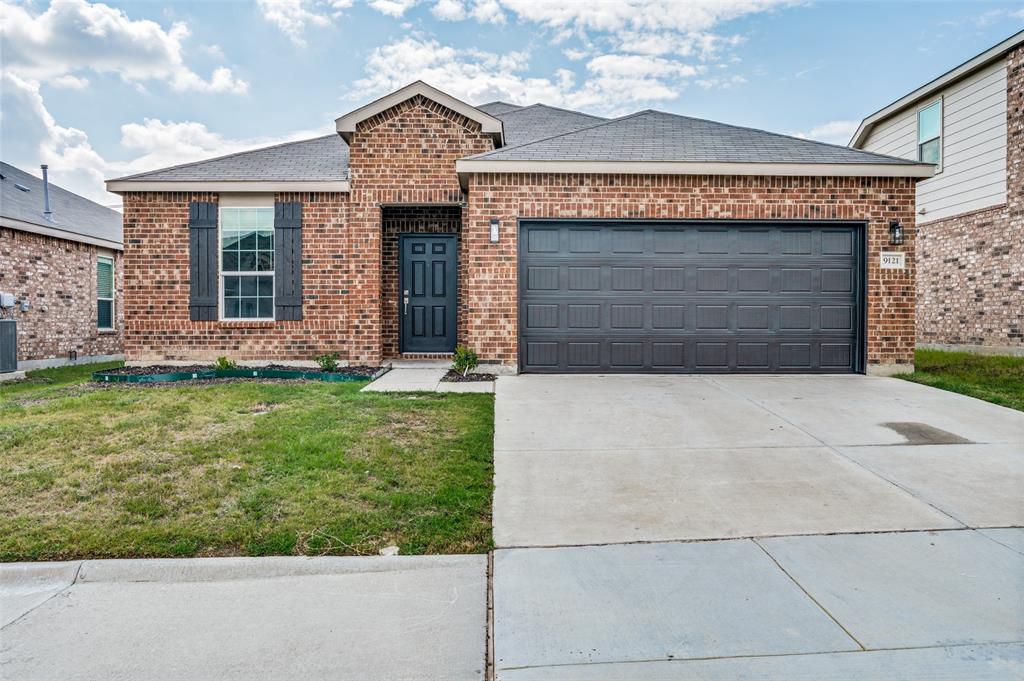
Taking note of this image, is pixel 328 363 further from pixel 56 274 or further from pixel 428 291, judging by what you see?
pixel 56 274

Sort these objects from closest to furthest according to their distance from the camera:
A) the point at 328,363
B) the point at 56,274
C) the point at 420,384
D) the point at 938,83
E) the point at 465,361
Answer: the point at 420,384
the point at 465,361
the point at 328,363
the point at 56,274
the point at 938,83

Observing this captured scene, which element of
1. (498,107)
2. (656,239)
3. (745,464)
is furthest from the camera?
(498,107)

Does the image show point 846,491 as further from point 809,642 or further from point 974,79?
point 974,79

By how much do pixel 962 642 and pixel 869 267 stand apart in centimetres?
811

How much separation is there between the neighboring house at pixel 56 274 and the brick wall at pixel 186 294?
2.82 m

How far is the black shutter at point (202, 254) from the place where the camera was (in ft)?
33.2

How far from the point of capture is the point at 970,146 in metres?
12.5

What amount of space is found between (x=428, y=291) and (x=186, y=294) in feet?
13.7

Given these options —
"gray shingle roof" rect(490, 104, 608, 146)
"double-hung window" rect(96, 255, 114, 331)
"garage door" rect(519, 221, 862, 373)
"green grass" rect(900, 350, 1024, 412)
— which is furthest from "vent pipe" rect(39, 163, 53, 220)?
"green grass" rect(900, 350, 1024, 412)

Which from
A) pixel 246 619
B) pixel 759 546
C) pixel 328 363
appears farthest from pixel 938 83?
pixel 246 619

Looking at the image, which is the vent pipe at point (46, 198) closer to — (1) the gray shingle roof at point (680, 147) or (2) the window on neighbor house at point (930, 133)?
(1) the gray shingle roof at point (680, 147)

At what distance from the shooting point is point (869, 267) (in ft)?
30.0

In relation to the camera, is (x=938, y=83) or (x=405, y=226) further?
(x=938, y=83)

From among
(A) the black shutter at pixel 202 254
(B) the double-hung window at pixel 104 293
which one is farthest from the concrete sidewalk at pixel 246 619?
(B) the double-hung window at pixel 104 293
